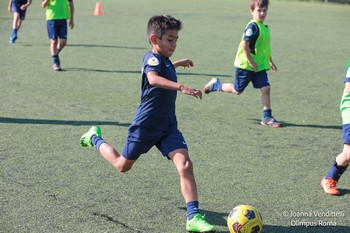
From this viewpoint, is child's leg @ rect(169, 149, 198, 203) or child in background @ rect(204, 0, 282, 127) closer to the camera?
child's leg @ rect(169, 149, 198, 203)

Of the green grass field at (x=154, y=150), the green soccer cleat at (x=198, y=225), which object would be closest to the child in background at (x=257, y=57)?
the green grass field at (x=154, y=150)

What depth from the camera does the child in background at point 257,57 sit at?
866cm

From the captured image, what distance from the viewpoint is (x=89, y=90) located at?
1062 cm

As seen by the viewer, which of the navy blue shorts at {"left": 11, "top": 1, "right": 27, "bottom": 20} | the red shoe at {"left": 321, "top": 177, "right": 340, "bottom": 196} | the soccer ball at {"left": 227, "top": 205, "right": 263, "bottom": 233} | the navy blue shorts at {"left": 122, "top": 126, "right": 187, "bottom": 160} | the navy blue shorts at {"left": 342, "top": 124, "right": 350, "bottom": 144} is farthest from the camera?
the navy blue shorts at {"left": 11, "top": 1, "right": 27, "bottom": 20}

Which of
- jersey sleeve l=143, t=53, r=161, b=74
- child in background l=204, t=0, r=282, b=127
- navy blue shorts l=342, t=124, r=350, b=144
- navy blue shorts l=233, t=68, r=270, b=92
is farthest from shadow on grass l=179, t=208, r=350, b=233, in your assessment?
navy blue shorts l=233, t=68, r=270, b=92

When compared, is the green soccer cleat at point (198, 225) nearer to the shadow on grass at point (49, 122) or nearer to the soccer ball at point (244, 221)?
the soccer ball at point (244, 221)

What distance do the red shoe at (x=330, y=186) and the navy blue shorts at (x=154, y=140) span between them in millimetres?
1467

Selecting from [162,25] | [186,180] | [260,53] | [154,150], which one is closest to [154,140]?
[186,180]

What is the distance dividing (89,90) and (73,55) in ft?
13.8

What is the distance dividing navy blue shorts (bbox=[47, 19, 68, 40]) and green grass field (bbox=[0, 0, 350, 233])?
64cm

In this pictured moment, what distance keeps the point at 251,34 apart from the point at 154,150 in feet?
7.77

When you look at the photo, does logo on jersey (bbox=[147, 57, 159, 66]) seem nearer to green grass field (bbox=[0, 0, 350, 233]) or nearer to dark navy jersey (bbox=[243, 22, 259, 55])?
green grass field (bbox=[0, 0, 350, 233])

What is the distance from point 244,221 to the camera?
477 cm

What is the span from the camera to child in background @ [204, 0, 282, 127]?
28.4 feet
